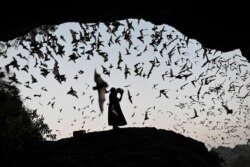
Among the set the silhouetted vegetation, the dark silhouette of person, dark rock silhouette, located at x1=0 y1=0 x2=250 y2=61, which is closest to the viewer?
dark rock silhouette, located at x1=0 y1=0 x2=250 y2=61

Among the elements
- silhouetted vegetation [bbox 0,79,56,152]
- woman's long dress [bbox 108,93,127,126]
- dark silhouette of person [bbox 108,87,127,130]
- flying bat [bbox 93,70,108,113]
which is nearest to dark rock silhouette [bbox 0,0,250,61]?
flying bat [bbox 93,70,108,113]

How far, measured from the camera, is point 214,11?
10438mm

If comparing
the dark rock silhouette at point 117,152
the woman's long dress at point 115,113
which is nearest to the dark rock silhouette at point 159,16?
the dark rock silhouette at point 117,152

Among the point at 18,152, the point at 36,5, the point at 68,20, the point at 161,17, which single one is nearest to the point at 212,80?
the point at 161,17

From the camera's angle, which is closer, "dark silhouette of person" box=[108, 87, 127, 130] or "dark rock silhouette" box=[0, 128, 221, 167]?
"dark rock silhouette" box=[0, 128, 221, 167]

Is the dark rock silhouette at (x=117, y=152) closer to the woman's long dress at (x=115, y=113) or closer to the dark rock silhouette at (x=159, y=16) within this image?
the woman's long dress at (x=115, y=113)

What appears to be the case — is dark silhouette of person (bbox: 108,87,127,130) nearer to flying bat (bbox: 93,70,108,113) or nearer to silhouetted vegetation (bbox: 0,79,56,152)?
flying bat (bbox: 93,70,108,113)

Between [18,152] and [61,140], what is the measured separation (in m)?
2.14

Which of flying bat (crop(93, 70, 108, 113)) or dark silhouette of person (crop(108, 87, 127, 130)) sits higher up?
flying bat (crop(93, 70, 108, 113))

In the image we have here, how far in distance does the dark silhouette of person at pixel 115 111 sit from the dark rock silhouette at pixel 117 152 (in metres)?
0.45

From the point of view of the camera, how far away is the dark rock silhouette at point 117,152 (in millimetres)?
14635

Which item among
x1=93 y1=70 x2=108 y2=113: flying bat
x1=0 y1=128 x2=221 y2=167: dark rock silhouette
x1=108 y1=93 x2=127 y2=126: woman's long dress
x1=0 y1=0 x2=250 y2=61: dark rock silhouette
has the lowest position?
x1=0 y1=128 x2=221 y2=167: dark rock silhouette

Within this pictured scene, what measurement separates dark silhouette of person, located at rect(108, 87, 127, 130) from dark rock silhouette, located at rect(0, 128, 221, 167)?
453 millimetres

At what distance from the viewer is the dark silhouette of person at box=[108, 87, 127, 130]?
1761 centimetres
